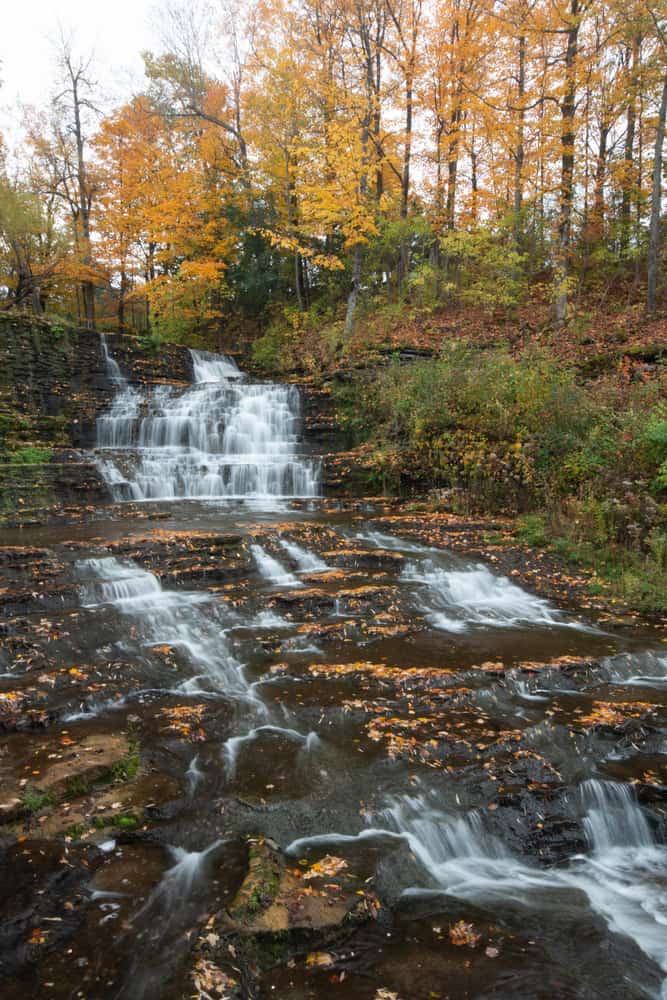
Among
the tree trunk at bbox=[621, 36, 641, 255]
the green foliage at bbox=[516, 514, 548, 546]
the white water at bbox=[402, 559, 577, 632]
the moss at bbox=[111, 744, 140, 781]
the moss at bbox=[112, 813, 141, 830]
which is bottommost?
the moss at bbox=[112, 813, 141, 830]

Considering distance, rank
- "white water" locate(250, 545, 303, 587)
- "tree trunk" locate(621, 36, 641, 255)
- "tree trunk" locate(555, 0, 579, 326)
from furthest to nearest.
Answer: "tree trunk" locate(621, 36, 641, 255) < "tree trunk" locate(555, 0, 579, 326) < "white water" locate(250, 545, 303, 587)

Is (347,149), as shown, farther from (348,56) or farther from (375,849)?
(375,849)

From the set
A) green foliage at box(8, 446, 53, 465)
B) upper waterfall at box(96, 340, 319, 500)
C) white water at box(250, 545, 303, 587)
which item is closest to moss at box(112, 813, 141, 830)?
white water at box(250, 545, 303, 587)

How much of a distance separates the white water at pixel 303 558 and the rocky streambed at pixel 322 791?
2.26 ft

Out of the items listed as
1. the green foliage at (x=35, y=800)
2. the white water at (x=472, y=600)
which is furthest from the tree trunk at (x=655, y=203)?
the green foliage at (x=35, y=800)

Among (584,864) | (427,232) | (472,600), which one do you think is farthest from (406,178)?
(584,864)

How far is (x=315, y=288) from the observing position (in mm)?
22469

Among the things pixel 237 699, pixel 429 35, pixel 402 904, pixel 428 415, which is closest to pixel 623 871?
pixel 402 904

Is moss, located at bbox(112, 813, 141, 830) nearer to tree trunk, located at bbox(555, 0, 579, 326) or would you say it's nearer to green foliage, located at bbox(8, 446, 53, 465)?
green foliage, located at bbox(8, 446, 53, 465)

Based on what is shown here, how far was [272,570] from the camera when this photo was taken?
7578mm

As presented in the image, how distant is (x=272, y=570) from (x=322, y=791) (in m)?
4.17

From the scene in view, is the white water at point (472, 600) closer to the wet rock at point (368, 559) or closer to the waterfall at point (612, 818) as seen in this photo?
the wet rock at point (368, 559)

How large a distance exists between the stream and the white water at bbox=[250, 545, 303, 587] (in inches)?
2.2

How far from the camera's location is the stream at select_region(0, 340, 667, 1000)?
2.49m
